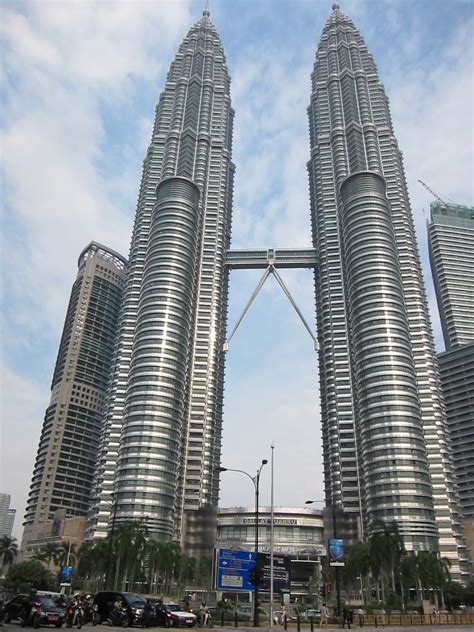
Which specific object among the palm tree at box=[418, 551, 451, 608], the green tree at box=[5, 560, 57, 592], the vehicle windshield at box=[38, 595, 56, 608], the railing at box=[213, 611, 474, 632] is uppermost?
the palm tree at box=[418, 551, 451, 608]

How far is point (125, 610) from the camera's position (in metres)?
33.6

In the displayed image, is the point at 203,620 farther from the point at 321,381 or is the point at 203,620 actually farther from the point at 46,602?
the point at 321,381

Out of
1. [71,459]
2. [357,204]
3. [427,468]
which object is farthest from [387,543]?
[71,459]

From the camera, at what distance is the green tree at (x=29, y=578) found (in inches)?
4218

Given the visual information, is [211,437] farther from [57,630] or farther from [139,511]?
[57,630]

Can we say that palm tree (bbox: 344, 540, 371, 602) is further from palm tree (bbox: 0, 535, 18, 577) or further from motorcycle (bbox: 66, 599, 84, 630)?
palm tree (bbox: 0, 535, 18, 577)

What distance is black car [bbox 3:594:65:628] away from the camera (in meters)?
30.4

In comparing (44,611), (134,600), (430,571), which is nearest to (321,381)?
(430,571)

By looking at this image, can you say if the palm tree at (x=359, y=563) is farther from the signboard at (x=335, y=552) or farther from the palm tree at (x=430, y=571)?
the signboard at (x=335, y=552)

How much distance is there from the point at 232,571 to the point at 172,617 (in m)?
11.0

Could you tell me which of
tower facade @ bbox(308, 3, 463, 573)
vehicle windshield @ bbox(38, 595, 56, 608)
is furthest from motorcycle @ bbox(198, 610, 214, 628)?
tower facade @ bbox(308, 3, 463, 573)

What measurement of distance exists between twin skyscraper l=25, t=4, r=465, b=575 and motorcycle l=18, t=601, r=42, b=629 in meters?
105

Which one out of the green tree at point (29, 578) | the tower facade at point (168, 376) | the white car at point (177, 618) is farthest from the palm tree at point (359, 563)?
the green tree at point (29, 578)

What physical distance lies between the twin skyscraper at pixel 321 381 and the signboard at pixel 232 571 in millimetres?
88100
